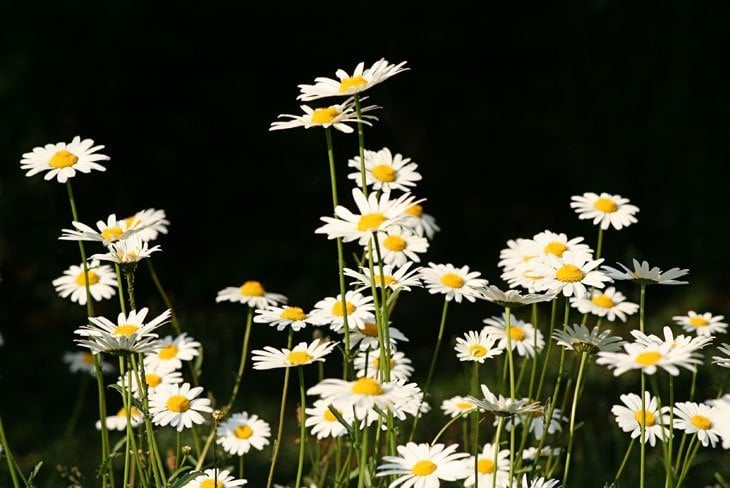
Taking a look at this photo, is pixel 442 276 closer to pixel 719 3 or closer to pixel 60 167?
pixel 60 167

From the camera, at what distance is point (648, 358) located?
44.0 inches

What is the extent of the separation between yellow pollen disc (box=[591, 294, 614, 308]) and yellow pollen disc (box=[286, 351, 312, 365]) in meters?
0.64

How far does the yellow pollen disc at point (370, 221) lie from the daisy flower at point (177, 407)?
46cm

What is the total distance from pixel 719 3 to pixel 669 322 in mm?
1676

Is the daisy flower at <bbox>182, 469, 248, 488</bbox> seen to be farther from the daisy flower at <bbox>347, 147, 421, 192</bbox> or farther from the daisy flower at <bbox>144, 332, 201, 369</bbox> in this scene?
the daisy flower at <bbox>347, 147, 421, 192</bbox>

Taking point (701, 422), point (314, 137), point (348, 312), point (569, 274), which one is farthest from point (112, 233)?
point (314, 137)

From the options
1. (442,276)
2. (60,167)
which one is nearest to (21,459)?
(60,167)

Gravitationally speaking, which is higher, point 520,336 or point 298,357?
point 520,336

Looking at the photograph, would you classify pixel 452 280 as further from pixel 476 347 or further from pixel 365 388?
pixel 365 388

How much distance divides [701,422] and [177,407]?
0.84 m

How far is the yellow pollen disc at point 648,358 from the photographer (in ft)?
3.63

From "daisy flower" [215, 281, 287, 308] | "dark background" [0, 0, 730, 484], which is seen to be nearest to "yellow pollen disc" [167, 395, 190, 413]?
"daisy flower" [215, 281, 287, 308]

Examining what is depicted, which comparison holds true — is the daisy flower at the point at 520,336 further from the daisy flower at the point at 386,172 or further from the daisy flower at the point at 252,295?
the daisy flower at the point at 252,295

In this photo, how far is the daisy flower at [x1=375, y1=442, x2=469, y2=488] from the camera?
123 cm
